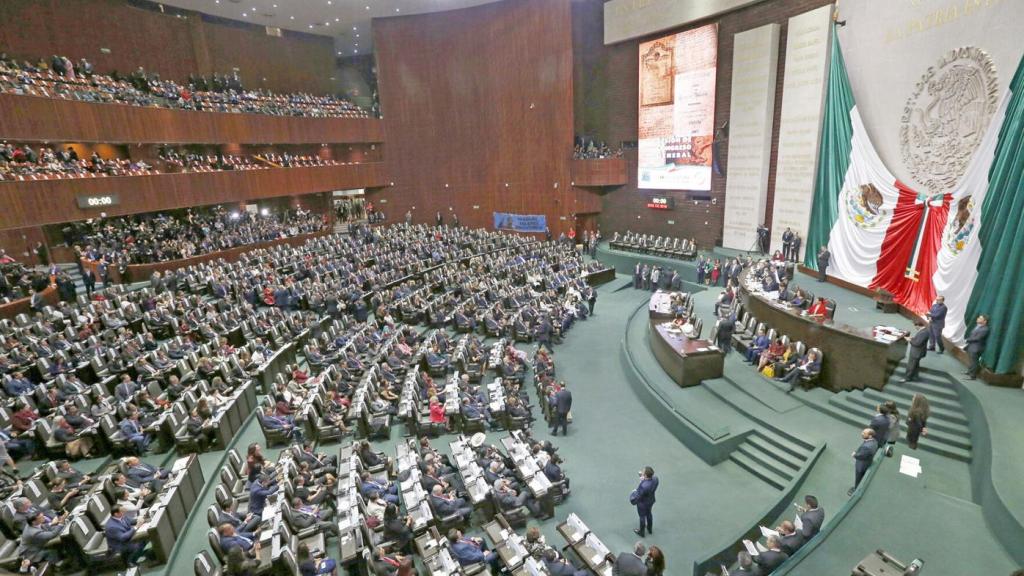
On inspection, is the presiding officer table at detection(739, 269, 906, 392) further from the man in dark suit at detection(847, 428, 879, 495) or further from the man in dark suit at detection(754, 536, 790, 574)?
the man in dark suit at detection(754, 536, 790, 574)

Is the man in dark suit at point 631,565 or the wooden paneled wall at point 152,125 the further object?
the wooden paneled wall at point 152,125

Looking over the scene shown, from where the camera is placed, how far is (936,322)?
955 cm

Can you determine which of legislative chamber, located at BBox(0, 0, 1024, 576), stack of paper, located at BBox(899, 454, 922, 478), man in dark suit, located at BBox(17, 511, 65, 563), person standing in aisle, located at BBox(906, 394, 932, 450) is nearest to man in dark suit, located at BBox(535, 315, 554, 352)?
legislative chamber, located at BBox(0, 0, 1024, 576)

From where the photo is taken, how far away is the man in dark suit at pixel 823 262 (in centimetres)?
1567

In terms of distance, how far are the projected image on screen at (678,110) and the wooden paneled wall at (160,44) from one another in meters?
22.0

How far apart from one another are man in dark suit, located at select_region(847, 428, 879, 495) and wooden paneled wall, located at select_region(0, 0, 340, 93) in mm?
31205

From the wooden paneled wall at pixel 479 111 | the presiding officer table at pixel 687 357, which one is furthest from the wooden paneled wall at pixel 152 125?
the presiding officer table at pixel 687 357

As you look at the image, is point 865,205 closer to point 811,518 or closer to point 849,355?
point 849,355

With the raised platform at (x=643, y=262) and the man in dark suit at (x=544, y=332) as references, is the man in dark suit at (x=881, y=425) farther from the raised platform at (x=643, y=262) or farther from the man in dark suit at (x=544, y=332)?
the raised platform at (x=643, y=262)

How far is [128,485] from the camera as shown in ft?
24.8

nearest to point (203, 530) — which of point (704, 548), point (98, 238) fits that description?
point (704, 548)

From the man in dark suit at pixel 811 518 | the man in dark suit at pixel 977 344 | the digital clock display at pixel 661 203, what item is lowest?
the man in dark suit at pixel 811 518

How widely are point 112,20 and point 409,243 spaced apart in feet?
58.1

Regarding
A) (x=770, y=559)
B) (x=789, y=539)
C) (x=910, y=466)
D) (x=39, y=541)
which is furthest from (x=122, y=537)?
(x=910, y=466)
